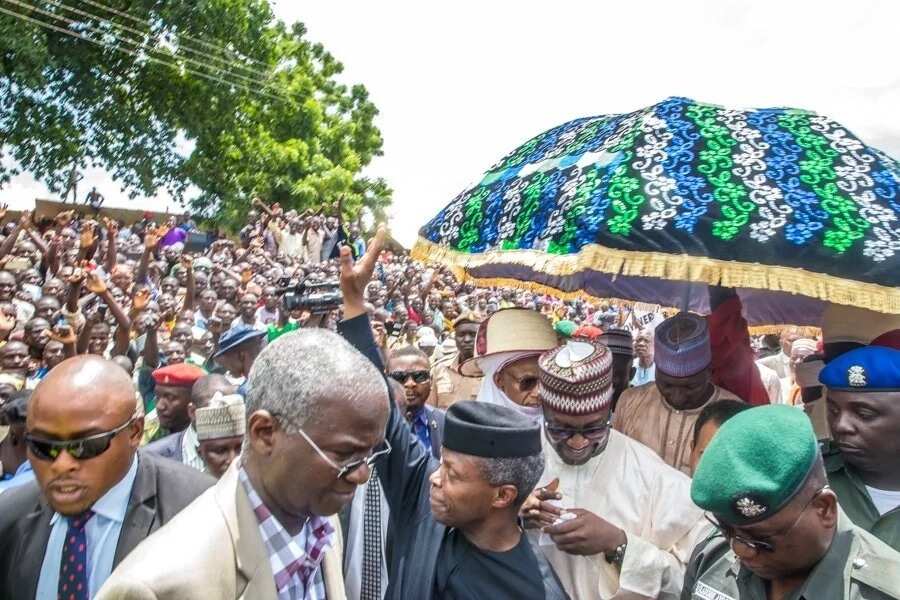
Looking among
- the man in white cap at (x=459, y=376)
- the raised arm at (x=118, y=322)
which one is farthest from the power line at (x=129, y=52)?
the man in white cap at (x=459, y=376)

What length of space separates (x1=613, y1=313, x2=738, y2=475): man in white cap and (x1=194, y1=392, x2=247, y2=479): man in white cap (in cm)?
191

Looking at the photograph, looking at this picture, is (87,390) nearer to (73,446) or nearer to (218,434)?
(73,446)

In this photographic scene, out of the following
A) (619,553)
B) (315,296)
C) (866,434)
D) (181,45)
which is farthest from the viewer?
(181,45)

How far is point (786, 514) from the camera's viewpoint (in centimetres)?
205

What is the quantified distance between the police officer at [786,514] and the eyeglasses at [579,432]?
32.8 inches

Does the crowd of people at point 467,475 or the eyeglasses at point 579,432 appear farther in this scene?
the eyeglasses at point 579,432

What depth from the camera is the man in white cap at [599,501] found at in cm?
270

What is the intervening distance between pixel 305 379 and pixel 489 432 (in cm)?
80

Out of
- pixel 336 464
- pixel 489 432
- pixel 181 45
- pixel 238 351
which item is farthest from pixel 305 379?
pixel 181 45

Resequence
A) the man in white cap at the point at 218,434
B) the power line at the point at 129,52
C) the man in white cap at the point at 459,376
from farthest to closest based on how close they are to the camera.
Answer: the power line at the point at 129,52, the man in white cap at the point at 459,376, the man in white cap at the point at 218,434

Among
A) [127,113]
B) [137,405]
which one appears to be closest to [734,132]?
[137,405]

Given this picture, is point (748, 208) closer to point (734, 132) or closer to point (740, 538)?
point (734, 132)

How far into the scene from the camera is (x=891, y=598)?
201 cm

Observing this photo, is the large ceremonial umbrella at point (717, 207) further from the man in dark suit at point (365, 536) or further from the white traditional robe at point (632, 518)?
the man in dark suit at point (365, 536)
